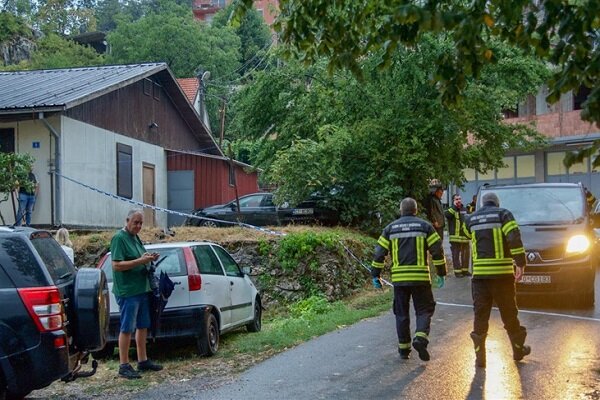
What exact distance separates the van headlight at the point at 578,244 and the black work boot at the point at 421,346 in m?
4.63

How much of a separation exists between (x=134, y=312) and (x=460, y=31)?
5.42 m

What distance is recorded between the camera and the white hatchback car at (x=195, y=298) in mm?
9641

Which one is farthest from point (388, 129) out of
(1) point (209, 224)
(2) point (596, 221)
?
(2) point (596, 221)

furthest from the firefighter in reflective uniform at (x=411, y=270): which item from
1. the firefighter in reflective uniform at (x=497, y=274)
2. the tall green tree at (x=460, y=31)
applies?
the tall green tree at (x=460, y=31)

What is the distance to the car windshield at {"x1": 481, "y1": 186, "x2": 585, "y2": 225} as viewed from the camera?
12734 mm

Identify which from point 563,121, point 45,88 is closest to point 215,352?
point 45,88

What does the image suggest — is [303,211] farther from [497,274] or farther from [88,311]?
[88,311]

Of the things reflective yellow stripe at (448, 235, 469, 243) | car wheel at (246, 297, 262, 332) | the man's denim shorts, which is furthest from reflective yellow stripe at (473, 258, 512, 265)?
reflective yellow stripe at (448, 235, 469, 243)

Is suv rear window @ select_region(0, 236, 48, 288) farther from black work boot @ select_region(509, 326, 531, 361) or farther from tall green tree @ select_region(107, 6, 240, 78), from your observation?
tall green tree @ select_region(107, 6, 240, 78)

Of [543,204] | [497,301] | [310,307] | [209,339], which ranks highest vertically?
[543,204]

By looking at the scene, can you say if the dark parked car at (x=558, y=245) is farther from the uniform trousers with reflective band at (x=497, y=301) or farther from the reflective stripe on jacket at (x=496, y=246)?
the uniform trousers with reflective band at (x=497, y=301)

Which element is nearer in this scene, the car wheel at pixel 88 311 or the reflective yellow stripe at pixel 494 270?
the car wheel at pixel 88 311

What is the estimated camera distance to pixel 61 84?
849 inches

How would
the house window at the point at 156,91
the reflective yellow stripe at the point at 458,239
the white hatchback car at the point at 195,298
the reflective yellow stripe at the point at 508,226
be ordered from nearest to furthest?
1. the reflective yellow stripe at the point at 508,226
2. the white hatchback car at the point at 195,298
3. the reflective yellow stripe at the point at 458,239
4. the house window at the point at 156,91
